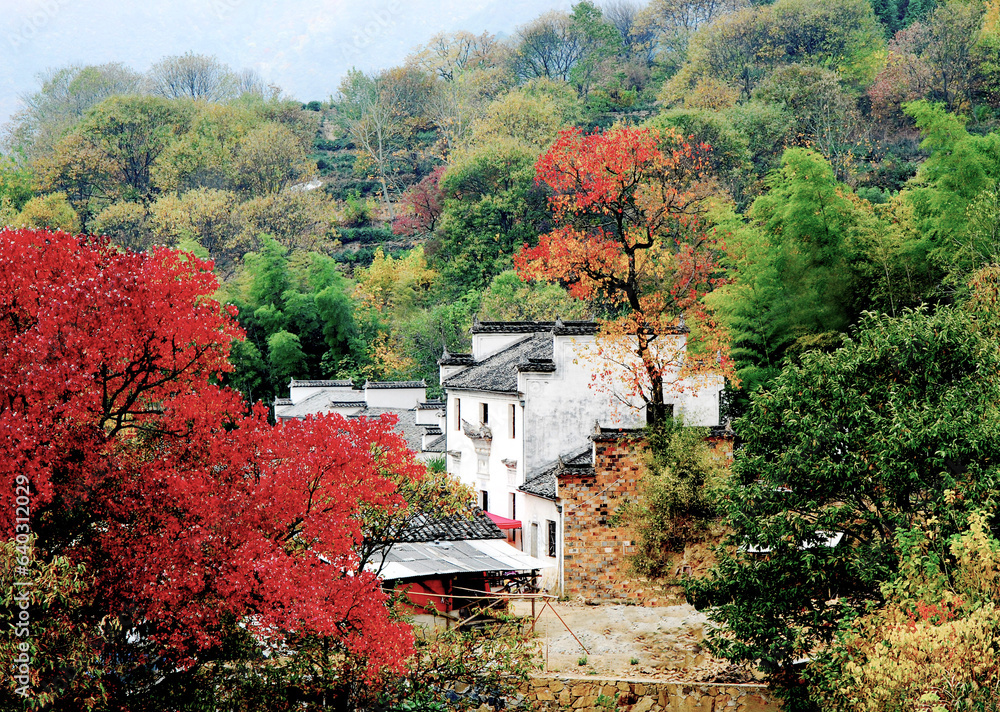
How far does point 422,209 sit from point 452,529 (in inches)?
1748

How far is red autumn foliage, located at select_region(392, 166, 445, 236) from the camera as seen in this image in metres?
63.0

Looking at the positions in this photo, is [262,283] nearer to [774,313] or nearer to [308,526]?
[774,313]

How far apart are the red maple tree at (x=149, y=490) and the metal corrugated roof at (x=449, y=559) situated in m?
5.29

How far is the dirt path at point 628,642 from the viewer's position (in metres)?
18.6

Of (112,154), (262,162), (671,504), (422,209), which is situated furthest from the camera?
(262,162)

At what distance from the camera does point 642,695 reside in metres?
17.8

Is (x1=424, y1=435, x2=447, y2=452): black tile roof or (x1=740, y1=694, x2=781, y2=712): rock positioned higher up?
(x1=424, y1=435, x2=447, y2=452): black tile roof

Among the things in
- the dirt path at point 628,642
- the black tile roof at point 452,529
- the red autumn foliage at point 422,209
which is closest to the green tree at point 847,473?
the dirt path at point 628,642

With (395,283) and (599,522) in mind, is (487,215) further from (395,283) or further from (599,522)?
(599,522)

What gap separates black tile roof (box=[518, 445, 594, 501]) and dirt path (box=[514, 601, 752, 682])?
2.96 m

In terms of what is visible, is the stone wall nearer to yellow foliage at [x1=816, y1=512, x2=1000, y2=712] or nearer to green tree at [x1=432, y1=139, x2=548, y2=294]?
yellow foliage at [x1=816, y1=512, x2=1000, y2=712]

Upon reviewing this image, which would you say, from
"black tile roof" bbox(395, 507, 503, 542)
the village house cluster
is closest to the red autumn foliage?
the village house cluster

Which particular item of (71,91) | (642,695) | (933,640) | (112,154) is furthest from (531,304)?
(71,91)

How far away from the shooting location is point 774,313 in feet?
90.7
